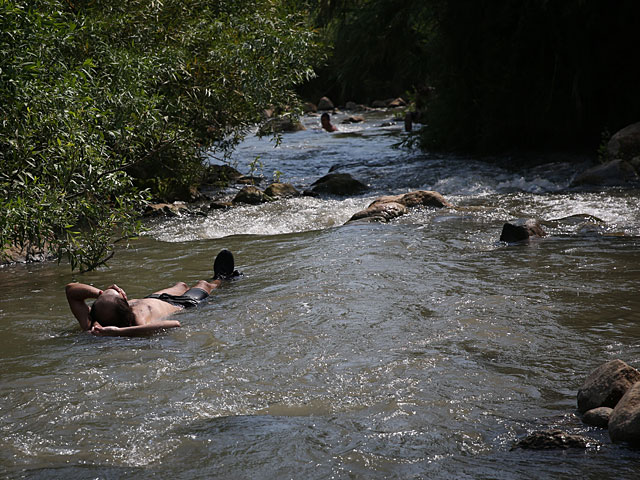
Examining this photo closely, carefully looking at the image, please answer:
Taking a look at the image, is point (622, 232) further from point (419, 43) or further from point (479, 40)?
point (419, 43)

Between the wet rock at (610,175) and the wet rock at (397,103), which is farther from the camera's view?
the wet rock at (397,103)

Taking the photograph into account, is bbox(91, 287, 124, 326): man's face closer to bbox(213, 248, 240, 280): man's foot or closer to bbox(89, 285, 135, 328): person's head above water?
bbox(89, 285, 135, 328): person's head above water

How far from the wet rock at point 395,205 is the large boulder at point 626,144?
4339 mm

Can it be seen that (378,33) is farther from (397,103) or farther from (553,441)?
(397,103)

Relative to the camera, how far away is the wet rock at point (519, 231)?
980 centimetres

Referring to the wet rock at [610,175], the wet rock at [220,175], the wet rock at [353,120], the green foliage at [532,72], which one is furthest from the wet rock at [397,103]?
the wet rock at [610,175]

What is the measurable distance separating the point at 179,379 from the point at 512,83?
47.5 feet

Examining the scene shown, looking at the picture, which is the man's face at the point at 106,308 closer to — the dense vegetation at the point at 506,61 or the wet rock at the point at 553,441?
the wet rock at the point at 553,441

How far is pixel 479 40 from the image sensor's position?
60.3 ft

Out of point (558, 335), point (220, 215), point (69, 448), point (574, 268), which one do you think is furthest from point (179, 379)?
point (220, 215)

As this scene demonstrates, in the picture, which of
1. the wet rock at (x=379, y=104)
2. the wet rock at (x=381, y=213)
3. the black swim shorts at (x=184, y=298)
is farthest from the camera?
the wet rock at (x=379, y=104)

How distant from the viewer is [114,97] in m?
9.03

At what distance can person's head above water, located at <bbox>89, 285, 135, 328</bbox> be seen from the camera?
22.7 ft

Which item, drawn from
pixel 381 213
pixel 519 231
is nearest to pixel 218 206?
pixel 381 213
